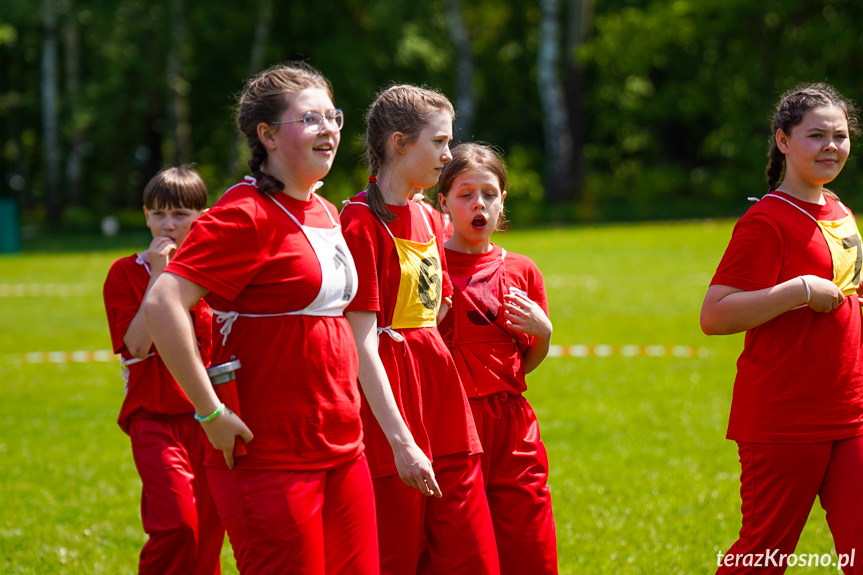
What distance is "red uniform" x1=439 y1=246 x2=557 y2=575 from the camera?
4066mm

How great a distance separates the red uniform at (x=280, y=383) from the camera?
9.91 feet

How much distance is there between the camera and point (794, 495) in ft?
12.7

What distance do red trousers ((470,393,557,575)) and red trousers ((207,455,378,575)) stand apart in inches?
39.2

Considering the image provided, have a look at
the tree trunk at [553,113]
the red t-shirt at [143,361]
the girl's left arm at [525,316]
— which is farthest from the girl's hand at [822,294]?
the tree trunk at [553,113]

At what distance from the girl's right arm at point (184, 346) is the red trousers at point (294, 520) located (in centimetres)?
17

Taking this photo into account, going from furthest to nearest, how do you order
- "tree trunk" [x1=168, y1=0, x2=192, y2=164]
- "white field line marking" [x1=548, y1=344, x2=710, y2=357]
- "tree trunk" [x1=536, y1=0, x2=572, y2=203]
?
"tree trunk" [x1=168, y1=0, x2=192, y2=164], "tree trunk" [x1=536, y1=0, x2=572, y2=203], "white field line marking" [x1=548, y1=344, x2=710, y2=357]

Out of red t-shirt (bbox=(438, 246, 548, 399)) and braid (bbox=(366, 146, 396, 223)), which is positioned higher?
braid (bbox=(366, 146, 396, 223))

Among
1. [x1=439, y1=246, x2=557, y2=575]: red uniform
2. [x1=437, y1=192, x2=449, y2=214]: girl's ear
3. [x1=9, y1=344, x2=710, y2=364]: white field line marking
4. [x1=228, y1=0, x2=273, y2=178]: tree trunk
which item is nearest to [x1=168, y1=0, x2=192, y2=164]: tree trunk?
[x1=228, y1=0, x2=273, y2=178]: tree trunk

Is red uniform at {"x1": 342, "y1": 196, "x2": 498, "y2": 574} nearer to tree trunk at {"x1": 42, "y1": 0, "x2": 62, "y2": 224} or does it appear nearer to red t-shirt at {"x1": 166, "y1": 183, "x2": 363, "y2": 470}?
red t-shirt at {"x1": 166, "y1": 183, "x2": 363, "y2": 470}

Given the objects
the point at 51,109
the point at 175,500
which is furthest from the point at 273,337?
the point at 51,109

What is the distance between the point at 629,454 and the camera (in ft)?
25.4

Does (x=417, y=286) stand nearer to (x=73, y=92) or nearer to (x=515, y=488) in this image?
(x=515, y=488)

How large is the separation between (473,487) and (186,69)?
1390 inches

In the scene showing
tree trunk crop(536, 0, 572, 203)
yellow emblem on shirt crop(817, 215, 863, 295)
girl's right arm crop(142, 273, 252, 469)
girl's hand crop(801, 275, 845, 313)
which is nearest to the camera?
girl's right arm crop(142, 273, 252, 469)
